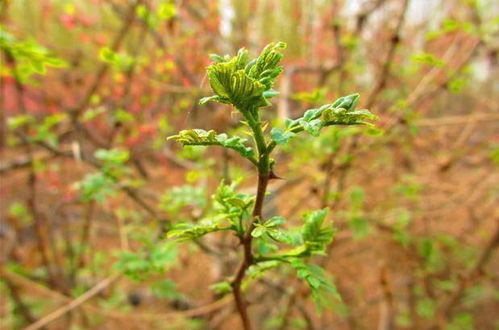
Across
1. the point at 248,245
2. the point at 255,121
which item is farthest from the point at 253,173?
the point at 255,121

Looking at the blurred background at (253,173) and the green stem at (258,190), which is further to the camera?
the blurred background at (253,173)

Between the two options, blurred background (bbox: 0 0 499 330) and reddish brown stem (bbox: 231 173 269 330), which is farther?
blurred background (bbox: 0 0 499 330)

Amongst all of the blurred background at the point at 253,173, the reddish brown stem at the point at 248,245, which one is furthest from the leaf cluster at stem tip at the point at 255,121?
the blurred background at the point at 253,173

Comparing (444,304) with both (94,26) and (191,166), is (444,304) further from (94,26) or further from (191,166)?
(94,26)

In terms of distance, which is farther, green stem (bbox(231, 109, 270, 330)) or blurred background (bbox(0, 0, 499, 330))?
blurred background (bbox(0, 0, 499, 330))

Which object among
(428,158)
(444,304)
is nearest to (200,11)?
(428,158)

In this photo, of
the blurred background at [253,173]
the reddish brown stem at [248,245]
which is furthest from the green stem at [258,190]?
the blurred background at [253,173]

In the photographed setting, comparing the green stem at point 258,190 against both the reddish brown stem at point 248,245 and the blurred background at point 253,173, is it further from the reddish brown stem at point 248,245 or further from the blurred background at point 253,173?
the blurred background at point 253,173

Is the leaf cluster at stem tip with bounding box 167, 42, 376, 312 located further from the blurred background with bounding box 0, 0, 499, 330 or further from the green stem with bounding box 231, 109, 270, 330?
the blurred background with bounding box 0, 0, 499, 330

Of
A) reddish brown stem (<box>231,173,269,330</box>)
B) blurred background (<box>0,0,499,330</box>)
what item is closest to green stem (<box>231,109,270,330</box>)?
reddish brown stem (<box>231,173,269,330</box>)
